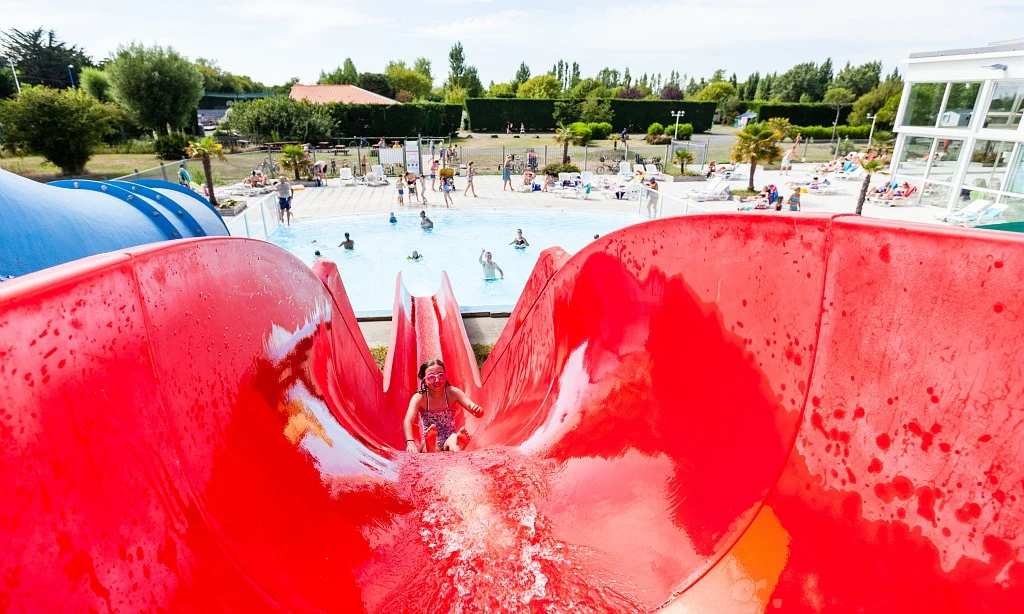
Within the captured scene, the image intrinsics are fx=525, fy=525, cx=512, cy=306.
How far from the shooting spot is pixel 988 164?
17.5 meters

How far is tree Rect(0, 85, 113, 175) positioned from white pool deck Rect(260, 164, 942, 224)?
390 inches

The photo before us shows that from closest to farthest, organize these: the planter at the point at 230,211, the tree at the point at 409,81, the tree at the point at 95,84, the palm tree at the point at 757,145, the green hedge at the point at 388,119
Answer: the planter at the point at 230,211 → the palm tree at the point at 757,145 → the green hedge at the point at 388,119 → the tree at the point at 95,84 → the tree at the point at 409,81

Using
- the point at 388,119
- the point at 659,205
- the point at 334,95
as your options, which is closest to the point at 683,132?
the point at 388,119

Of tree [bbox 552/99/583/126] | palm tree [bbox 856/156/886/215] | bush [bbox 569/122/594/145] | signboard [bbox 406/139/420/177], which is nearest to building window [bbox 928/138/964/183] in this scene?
palm tree [bbox 856/156/886/215]

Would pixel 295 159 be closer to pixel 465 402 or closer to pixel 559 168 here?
pixel 559 168

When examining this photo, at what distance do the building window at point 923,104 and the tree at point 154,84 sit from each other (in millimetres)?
40755

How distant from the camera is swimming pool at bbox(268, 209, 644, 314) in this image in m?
14.6

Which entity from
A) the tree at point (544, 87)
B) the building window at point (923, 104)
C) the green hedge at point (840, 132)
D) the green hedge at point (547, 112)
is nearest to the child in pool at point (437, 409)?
the building window at point (923, 104)

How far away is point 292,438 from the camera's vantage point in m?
3.07

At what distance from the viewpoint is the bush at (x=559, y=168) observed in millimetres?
27938

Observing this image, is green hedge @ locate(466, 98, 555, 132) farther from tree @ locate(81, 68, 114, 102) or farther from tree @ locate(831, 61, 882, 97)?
tree @ locate(831, 61, 882, 97)

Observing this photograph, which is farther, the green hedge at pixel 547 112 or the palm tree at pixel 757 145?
the green hedge at pixel 547 112

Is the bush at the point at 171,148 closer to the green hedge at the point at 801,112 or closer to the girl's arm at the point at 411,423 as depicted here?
the girl's arm at the point at 411,423

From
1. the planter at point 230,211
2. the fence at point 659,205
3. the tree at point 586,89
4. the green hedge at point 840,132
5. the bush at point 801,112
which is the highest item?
the tree at point 586,89
